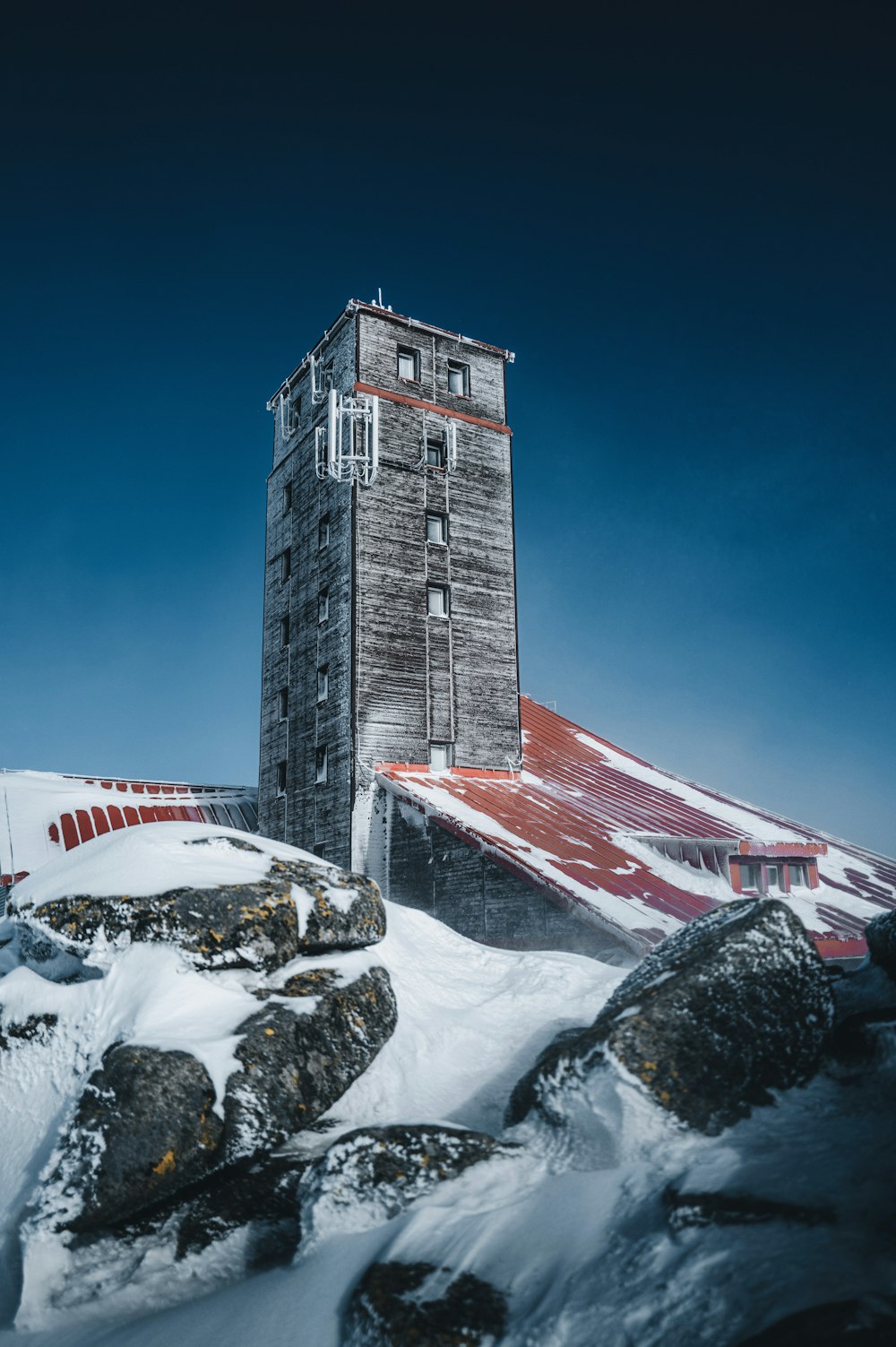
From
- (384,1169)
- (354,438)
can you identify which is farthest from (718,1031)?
(354,438)

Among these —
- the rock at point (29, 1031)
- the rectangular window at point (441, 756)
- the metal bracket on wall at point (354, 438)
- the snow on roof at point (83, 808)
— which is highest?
the metal bracket on wall at point (354, 438)

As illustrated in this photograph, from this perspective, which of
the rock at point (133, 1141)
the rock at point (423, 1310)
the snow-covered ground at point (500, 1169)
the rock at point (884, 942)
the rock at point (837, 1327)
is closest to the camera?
the rock at point (837, 1327)

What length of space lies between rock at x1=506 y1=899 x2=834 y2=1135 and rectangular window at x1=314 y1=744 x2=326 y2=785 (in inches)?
874

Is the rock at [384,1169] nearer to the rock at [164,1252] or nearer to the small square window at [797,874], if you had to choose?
the rock at [164,1252]

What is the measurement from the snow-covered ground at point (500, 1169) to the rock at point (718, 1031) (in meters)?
0.13

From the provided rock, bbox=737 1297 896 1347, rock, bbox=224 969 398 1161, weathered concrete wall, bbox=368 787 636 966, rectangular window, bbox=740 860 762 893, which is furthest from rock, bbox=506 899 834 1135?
rectangular window, bbox=740 860 762 893

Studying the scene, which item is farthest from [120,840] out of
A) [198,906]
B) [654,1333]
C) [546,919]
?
[546,919]

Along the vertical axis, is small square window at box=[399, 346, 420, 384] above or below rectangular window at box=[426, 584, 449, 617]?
above

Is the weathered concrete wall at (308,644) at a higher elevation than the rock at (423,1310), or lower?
higher

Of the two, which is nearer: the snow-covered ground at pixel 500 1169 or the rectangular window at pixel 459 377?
the snow-covered ground at pixel 500 1169

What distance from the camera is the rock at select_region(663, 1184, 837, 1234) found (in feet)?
12.1

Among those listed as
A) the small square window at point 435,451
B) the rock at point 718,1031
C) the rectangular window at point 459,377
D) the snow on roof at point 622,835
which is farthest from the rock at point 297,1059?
the rectangular window at point 459,377

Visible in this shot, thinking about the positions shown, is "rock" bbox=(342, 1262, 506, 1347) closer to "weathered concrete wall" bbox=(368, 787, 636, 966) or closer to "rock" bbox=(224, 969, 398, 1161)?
→ "rock" bbox=(224, 969, 398, 1161)

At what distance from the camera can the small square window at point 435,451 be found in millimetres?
29781
